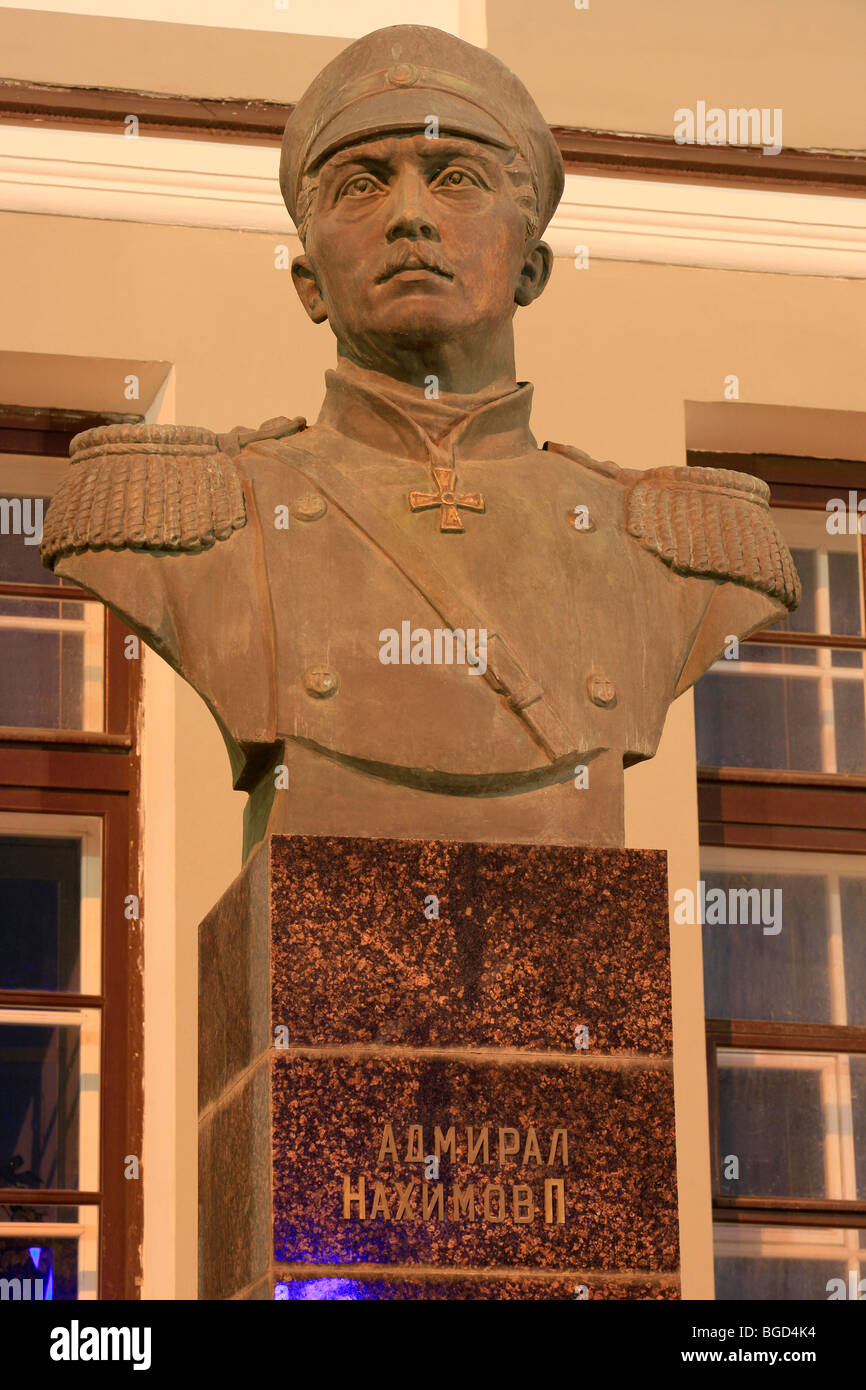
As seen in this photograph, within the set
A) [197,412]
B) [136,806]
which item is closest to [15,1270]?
[136,806]

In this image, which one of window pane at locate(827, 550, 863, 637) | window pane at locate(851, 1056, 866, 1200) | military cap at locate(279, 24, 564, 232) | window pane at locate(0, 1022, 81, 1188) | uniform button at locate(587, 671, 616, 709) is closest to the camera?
uniform button at locate(587, 671, 616, 709)

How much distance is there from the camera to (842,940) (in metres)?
7.08

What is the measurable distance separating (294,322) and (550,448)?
2.00 meters

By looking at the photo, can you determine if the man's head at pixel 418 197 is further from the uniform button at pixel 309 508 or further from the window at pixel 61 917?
the window at pixel 61 917

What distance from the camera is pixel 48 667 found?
271 inches

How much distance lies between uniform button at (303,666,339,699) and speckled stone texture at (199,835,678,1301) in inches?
9.8

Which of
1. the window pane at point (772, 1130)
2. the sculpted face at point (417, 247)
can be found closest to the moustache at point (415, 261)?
the sculpted face at point (417, 247)

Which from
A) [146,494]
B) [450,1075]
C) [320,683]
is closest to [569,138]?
[146,494]

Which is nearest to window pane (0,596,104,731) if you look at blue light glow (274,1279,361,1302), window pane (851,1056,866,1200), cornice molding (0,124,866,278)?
cornice molding (0,124,866,278)

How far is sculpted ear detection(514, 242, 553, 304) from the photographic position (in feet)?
16.2

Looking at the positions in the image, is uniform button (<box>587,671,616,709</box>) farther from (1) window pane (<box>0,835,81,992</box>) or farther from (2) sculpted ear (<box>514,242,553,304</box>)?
(1) window pane (<box>0,835,81,992</box>)

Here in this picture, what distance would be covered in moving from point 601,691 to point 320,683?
0.47m

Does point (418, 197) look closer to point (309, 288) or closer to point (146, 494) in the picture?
point (309, 288)

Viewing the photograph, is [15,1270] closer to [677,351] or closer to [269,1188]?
[269,1188]
